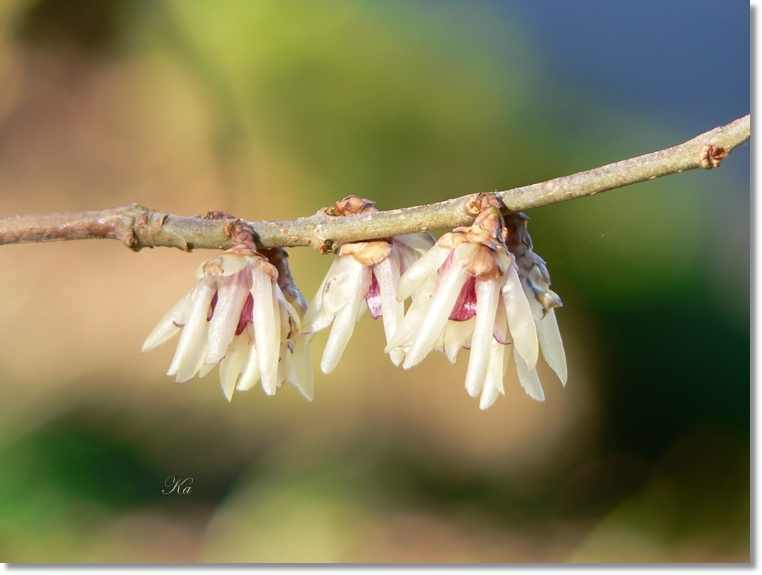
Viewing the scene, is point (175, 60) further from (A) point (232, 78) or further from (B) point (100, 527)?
(B) point (100, 527)

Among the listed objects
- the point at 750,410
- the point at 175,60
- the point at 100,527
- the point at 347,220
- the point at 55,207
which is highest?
the point at 175,60

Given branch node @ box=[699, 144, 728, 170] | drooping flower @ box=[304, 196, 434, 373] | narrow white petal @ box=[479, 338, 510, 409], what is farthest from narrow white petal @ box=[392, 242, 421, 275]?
branch node @ box=[699, 144, 728, 170]

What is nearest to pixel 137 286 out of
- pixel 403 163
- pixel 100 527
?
pixel 100 527

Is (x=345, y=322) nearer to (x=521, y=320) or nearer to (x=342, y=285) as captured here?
(x=342, y=285)

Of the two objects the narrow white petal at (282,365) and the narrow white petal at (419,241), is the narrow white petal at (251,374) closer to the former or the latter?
the narrow white petal at (282,365)

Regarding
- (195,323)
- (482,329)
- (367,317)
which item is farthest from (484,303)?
(367,317)

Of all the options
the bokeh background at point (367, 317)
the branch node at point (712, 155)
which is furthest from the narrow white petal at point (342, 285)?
the bokeh background at point (367, 317)
